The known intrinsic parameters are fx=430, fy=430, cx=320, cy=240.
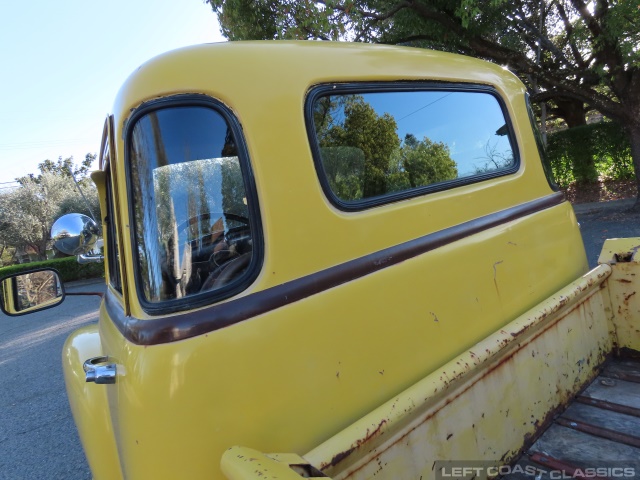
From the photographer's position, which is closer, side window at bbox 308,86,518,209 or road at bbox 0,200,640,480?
side window at bbox 308,86,518,209

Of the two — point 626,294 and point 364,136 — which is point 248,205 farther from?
point 626,294

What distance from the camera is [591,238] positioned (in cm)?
774

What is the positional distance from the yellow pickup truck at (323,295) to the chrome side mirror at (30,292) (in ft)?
1.57

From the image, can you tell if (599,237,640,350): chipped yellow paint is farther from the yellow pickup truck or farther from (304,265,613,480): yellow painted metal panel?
the yellow pickup truck

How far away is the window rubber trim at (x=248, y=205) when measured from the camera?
1.19 m

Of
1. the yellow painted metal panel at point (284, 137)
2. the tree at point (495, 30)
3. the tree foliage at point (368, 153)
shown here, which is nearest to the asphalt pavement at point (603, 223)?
the tree at point (495, 30)

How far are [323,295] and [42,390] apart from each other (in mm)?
5008

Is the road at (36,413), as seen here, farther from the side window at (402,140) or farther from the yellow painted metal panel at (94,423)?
the side window at (402,140)

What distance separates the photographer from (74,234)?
2.36 m

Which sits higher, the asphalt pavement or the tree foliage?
the tree foliage

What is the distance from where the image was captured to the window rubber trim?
3.92ft

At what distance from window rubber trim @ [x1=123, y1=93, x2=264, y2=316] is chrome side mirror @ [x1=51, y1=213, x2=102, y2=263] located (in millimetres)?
1343

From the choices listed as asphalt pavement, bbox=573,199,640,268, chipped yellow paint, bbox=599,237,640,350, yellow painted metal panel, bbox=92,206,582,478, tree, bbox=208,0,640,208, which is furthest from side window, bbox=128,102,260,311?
tree, bbox=208,0,640,208

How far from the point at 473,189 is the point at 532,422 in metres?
0.98
